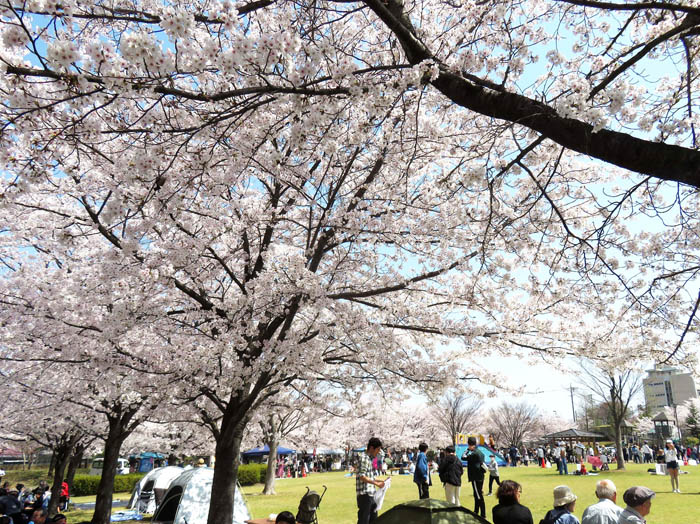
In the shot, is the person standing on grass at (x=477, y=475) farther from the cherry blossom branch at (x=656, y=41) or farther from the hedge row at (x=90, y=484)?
the hedge row at (x=90, y=484)

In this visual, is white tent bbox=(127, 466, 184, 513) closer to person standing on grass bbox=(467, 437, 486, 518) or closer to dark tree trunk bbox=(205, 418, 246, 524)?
dark tree trunk bbox=(205, 418, 246, 524)

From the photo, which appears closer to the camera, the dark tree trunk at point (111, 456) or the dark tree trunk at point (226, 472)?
the dark tree trunk at point (226, 472)

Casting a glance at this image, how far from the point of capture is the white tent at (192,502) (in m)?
9.87

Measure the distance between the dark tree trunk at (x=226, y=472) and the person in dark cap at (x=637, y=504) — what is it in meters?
5.92

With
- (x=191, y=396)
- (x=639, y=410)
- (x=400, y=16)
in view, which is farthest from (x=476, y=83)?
(x=639, y=410)

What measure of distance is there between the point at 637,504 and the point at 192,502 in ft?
29.5

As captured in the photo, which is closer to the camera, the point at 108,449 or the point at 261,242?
the point at 261,242

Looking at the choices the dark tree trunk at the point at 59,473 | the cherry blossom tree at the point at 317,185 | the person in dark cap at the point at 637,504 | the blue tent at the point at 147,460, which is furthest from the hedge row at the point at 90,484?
the person in dark cap at the point at 637,504

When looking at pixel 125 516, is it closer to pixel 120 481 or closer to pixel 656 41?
pixel 120 481

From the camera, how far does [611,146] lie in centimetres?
337

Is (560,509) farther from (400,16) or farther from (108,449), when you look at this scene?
(108,449)

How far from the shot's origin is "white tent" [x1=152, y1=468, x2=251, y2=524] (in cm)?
987

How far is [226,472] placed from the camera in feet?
26.9

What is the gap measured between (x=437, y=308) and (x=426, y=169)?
2.56 metres
